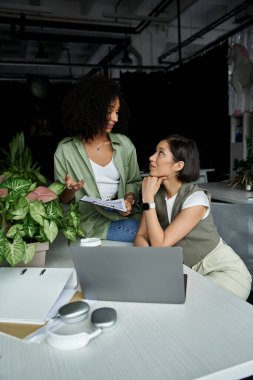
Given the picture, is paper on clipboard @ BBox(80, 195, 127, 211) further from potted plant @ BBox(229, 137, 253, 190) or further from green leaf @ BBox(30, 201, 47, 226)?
potted plant @ BBox(229, 137, 253, 190)

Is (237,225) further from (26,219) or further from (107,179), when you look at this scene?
(26,219)

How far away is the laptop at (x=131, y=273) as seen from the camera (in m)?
0.90

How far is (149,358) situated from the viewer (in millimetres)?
738

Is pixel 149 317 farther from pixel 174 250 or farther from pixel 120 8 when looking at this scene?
pixel 120 8

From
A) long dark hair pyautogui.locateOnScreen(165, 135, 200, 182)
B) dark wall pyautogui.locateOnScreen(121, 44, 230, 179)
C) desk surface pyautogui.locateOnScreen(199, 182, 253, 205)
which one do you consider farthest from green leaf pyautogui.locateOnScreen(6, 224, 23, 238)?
dark wall pyautogui.locateOnScreen(121, 44, 230, 179)

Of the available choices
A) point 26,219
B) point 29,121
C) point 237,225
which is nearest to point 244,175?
point 237,225

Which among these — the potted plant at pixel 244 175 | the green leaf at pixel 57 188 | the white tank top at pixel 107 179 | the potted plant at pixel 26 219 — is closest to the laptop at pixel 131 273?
the potted plant at pixel 26 219

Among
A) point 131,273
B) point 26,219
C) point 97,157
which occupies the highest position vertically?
point 97,157

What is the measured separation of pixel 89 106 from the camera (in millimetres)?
2227

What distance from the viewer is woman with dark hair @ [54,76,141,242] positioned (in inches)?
75.7

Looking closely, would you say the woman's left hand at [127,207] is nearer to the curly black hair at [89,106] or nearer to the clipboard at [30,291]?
the curly black hair at [89,106]

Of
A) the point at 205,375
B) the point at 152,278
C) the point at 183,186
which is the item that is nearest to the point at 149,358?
the point at 205,375

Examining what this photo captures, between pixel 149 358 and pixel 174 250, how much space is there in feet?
0.84

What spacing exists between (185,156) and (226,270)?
58 cm
